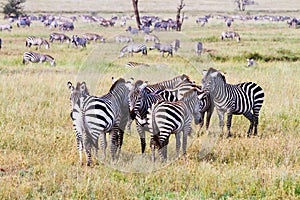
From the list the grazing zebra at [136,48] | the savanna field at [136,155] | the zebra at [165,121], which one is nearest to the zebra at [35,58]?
the grazing zebra at [136,48]

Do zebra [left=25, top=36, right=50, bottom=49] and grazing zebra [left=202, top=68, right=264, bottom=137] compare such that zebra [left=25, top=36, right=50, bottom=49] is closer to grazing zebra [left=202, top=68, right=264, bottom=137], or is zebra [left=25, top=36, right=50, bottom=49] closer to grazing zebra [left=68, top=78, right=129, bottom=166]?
grazing zebra [left=202, top=68, right=264, bottom=137]

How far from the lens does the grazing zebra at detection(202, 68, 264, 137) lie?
9.27 m

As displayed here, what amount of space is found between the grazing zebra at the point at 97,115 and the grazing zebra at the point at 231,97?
1.99m

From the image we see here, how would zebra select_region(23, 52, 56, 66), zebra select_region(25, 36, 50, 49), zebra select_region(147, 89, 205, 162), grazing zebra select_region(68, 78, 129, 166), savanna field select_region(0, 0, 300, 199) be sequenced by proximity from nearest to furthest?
savanna field select_region(0, 0, 300, 199) → grazing zebra select_region(68, 78, 129, 166) → zebra select_region(147, 89, 205, 162) → zebra select_region(23, 52, 56, 66) → zebra select_region(25, 36, 50, 49)

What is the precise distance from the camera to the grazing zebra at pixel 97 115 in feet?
23.6

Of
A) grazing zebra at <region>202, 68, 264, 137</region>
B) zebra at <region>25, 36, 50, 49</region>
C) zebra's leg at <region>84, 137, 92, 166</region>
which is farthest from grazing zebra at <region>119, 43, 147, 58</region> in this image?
zebra's leg at <region>84, 137, 92, 166</region>

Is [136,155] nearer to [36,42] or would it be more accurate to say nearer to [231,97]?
[231,97]

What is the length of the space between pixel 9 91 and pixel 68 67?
6181mm

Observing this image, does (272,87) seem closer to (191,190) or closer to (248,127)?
(248,127)

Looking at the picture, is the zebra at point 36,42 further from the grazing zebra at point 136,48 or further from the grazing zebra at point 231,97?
the grazing zebra at point 231,97

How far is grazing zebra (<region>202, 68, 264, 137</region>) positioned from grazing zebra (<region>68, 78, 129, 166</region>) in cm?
199

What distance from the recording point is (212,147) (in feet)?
28.3

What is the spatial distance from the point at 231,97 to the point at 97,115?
3373 mm

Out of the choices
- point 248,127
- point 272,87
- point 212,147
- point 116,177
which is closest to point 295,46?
point 272,87
